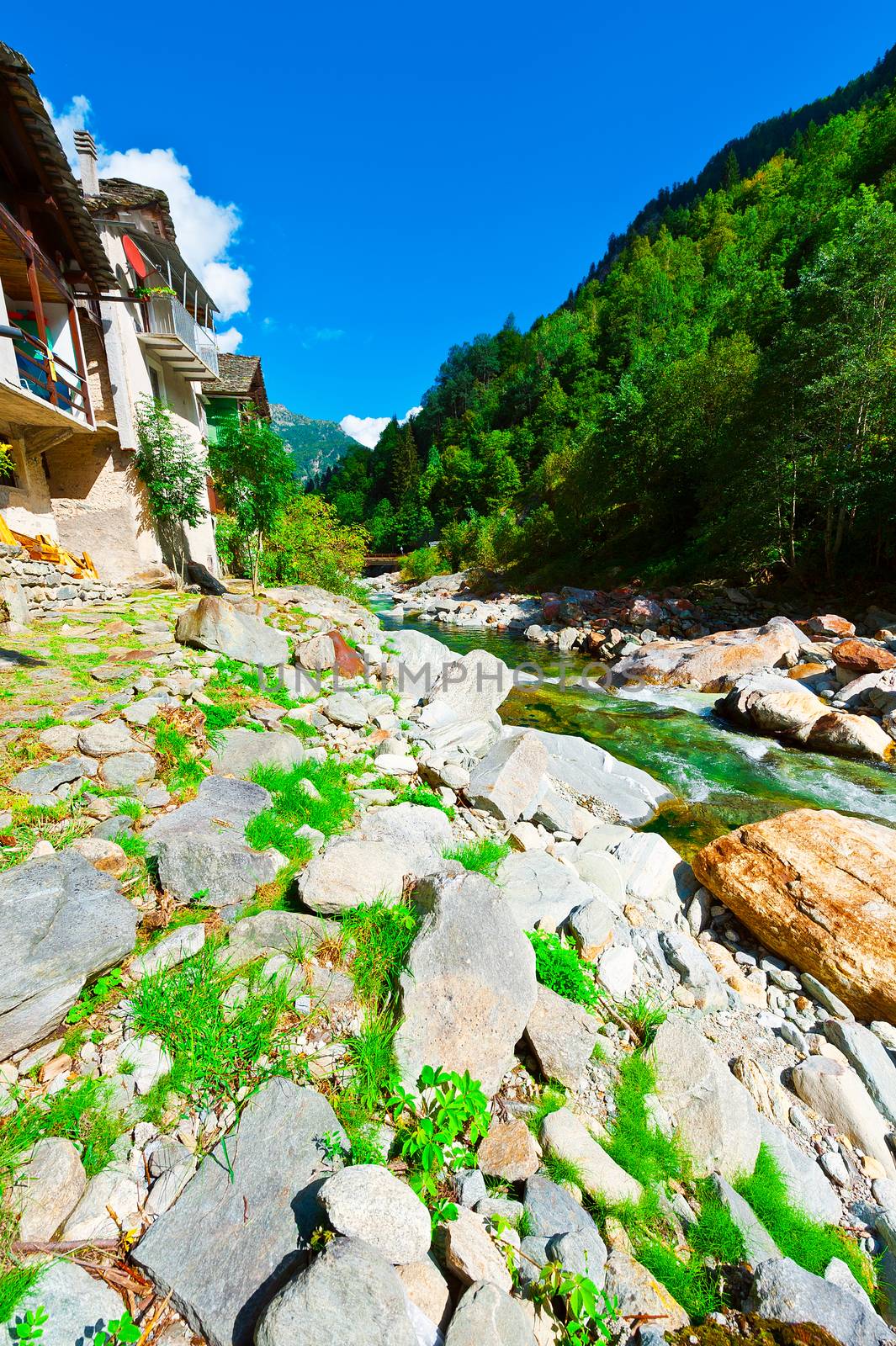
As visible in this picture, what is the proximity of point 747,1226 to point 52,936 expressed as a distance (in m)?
3.92

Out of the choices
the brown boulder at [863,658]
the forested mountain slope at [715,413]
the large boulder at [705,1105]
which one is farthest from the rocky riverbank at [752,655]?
the large boulder at [705,1105]

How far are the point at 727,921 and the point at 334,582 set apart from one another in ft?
57.8

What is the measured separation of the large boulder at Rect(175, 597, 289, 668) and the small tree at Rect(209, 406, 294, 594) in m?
7.15

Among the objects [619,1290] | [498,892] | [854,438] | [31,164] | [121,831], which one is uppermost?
[31,164]

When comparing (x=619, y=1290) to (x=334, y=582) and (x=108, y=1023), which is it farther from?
(x=334, y=582)

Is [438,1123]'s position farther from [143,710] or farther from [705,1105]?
[143,710]

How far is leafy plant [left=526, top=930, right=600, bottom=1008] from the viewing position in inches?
150

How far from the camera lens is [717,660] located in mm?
14281

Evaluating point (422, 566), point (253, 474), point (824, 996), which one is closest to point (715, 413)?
point (253, 474)

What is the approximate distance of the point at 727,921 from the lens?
5418 millimetres

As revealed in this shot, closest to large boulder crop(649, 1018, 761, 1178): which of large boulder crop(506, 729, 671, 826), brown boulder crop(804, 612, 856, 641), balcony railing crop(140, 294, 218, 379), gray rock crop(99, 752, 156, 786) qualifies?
large boulder crop(506, 729, 671, 826)

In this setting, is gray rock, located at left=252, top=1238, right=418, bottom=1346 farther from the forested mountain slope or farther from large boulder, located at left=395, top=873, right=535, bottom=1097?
the forested mountain slope

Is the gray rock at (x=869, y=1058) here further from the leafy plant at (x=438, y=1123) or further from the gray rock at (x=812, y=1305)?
the leafy plant at (x=438, y=1123)

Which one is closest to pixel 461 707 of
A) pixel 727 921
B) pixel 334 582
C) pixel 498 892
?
pixel 727 921
